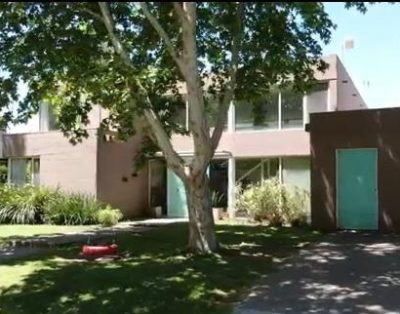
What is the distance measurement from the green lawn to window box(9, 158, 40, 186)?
1125 centimetres

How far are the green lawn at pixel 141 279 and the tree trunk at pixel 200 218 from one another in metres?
0.34

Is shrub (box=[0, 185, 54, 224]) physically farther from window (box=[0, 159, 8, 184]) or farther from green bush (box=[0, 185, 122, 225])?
window (box=[0, 159, 8, 184])

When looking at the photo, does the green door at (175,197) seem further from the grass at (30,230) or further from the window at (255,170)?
the grass at (30,230)

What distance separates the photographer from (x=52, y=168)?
77.3ft

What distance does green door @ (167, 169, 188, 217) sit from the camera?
24453 millimetres

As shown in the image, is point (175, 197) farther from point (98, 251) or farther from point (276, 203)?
point (98, 251)

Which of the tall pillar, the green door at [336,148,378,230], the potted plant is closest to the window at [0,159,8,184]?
the potted plant

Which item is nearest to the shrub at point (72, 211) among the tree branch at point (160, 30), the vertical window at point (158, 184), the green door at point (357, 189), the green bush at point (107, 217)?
the green bush at point (107, 217)

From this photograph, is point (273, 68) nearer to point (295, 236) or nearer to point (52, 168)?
point (295, 236)

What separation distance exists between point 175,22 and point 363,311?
7956 millimetres

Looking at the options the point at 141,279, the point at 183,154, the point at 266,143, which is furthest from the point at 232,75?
the point at 183,154

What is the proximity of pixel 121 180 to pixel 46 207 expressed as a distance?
3494mm

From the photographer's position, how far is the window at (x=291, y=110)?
21484mm

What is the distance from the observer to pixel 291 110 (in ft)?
71.2
